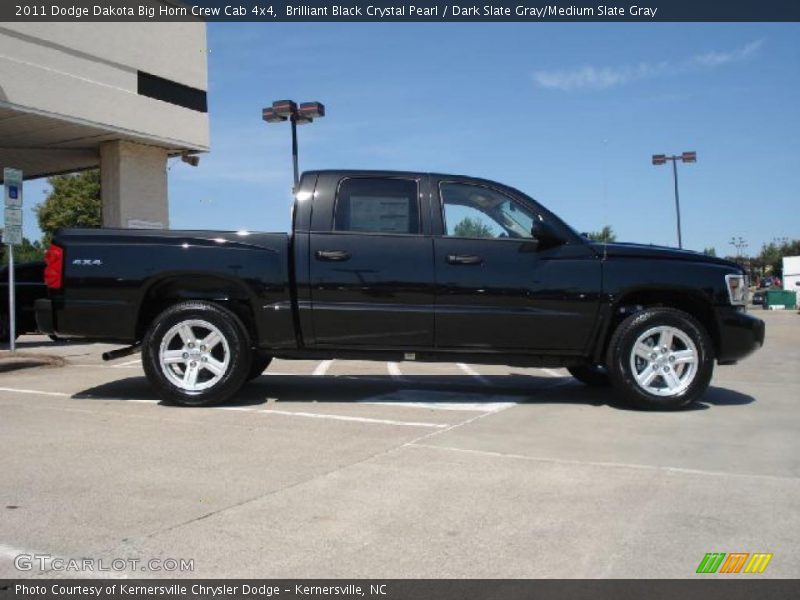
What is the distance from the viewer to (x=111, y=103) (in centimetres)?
1734

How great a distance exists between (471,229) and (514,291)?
0.66m

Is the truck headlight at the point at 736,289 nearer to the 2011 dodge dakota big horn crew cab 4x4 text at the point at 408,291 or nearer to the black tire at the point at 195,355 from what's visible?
the 2011 dodge dakota big horn crew cab 4x4 text at the point at 408,291

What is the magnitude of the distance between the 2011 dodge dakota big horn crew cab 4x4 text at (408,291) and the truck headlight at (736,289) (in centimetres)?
1

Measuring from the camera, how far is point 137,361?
10.1m

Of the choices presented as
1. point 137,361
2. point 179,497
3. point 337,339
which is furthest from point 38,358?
point 179,497

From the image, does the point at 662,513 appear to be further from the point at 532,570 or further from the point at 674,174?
the point at 674,174

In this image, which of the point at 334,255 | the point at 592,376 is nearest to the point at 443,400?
the point at 334,255

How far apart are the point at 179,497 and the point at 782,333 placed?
16.1 metres

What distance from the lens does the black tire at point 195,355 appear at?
613 centimetres

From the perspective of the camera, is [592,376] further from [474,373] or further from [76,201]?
[76,201]

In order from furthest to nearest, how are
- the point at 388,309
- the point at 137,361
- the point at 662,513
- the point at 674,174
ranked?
the point at 674,174
the point at 137,361
the point at 388,309
the point at 662,513

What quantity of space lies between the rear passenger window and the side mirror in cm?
100

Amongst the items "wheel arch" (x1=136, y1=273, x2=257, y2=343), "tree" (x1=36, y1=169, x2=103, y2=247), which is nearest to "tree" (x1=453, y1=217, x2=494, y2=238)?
"wheel arch" (x1=136, y1=273, x2=257, y2=343)

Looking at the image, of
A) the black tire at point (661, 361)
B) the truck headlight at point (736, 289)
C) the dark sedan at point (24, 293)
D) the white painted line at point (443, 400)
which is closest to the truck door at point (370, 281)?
the white painted line at point (443, 400)
